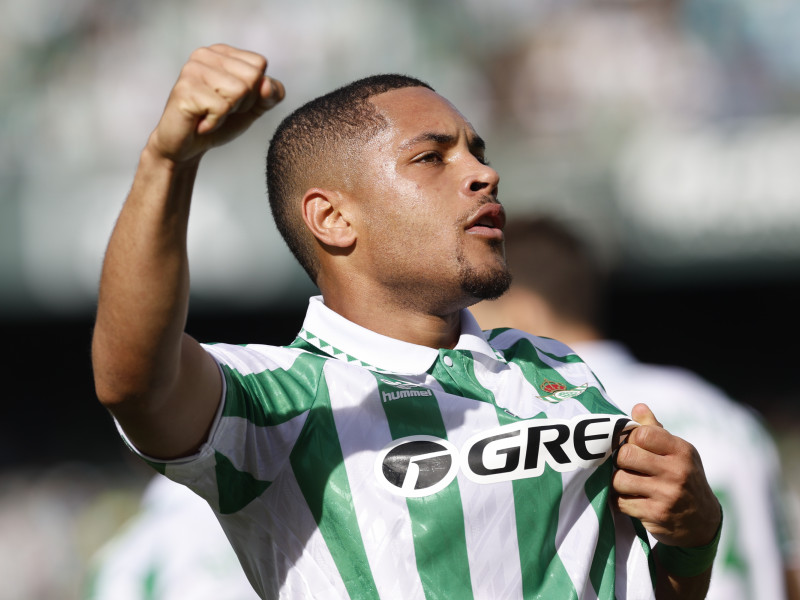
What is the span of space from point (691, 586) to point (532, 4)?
7.44m

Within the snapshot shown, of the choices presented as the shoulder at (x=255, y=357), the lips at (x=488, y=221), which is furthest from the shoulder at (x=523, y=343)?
the shoulder at (x=255, y=357)

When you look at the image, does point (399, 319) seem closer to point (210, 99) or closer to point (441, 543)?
point (441, 543)

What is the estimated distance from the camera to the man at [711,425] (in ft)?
10.1

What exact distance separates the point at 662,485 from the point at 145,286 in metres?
0.95

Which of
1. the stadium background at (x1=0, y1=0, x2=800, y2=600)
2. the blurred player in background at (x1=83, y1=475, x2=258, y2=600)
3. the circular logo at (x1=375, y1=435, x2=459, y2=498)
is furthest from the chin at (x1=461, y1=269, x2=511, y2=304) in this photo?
the stadium background at (x1=0, y1=0, x2=800, y2=600)

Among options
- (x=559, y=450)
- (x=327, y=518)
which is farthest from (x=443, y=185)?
(x=327, y=518)

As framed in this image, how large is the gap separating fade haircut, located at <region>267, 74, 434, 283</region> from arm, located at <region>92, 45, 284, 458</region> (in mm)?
569

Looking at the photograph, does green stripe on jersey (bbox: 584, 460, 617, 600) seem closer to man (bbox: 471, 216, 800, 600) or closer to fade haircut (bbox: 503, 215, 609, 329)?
man (bbox: 471, 216, 800, 600)

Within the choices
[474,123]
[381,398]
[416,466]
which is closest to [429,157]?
[381,398]

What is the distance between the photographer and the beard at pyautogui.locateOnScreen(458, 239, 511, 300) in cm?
185

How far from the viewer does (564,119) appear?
8219mm

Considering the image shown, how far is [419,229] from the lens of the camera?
187 centimetres

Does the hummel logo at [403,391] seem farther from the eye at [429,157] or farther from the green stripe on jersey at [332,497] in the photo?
the eye at [429,157]

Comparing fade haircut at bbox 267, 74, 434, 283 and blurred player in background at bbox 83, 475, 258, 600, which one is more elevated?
fade haircut at bbox 267, 74, 434, 283
